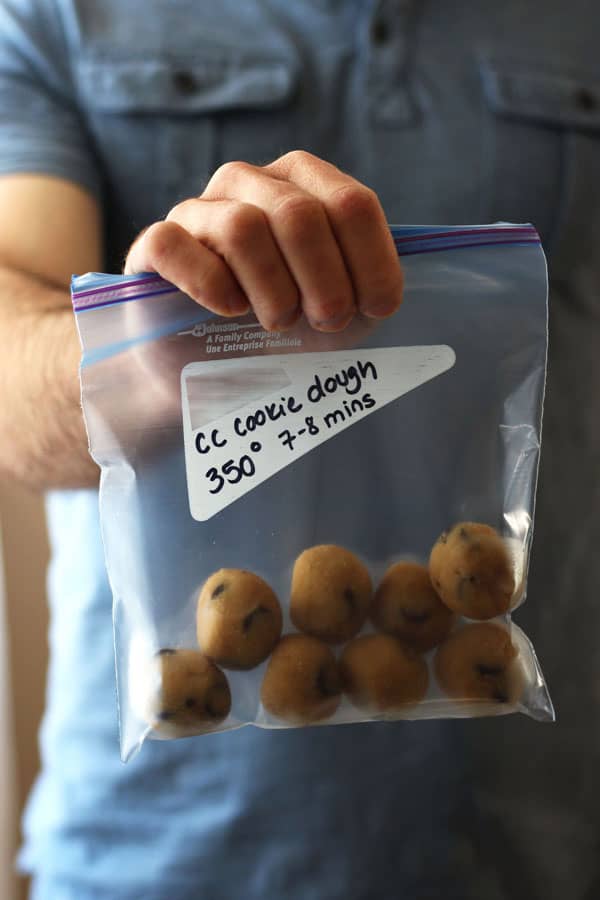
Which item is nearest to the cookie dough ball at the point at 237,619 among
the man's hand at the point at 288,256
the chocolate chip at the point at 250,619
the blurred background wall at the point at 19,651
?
the chocolate chip at the point at 250,619

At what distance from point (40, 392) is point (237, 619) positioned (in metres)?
0.20

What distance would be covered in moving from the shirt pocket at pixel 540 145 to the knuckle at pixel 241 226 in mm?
364

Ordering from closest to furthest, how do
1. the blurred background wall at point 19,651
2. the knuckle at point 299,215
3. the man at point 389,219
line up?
the knuckle at point 299,215
the man at point 389,219
the blurred background wall at point 19,651

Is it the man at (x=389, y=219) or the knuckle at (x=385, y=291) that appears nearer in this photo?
the knuckle at (x=385, y=291)

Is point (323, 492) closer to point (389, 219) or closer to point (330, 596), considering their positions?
point (330, 596)

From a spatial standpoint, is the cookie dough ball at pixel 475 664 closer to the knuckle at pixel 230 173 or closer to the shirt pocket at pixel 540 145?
the knuckle at pixel 230 173

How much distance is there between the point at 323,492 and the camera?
364mm

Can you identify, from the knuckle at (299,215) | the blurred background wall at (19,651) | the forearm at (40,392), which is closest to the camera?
the knuckle at (299,215)

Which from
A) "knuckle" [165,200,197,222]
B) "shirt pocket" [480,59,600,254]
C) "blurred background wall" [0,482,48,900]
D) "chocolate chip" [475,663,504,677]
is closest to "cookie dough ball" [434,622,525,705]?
"chocolate chip" [475,663,504,677]

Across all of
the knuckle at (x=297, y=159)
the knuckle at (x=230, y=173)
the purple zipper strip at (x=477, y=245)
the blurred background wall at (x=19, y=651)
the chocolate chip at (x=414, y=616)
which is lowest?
the blurred background wall at (x=19, y=651)

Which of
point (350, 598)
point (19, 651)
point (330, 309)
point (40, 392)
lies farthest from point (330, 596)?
point (19, 651)

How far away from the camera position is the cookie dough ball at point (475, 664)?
14.1 inches

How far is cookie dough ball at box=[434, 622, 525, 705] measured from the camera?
0.36m

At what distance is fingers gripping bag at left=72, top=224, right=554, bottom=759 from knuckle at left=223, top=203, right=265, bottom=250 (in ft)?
0.12
